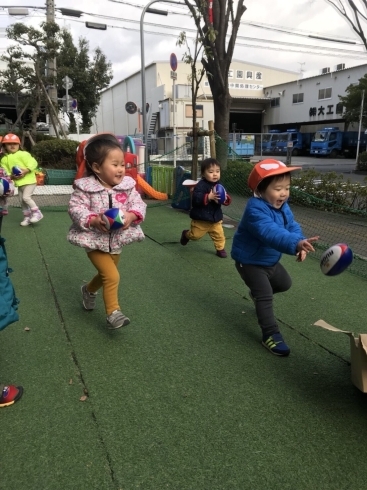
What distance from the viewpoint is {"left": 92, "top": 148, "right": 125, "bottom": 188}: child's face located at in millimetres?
2922

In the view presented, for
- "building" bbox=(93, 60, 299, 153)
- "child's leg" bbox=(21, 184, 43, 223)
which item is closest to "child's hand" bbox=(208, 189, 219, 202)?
"child's leg" bbox=(21, 184, 43, 223)

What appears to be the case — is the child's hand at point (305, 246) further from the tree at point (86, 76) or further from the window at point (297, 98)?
the window at point (297, 98)

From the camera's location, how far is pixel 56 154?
14.7m

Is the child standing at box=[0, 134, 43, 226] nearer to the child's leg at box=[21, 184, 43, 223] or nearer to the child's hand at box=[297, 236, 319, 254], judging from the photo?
the child's leg at box=[21, 184, 43, 223]

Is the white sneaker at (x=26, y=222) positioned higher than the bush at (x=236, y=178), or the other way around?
the bush at (x=236, y=178)

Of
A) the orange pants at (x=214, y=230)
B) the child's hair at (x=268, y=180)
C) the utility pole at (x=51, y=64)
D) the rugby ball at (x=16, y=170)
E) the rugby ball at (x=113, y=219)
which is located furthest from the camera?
the utility pole at (x=51, y=64)

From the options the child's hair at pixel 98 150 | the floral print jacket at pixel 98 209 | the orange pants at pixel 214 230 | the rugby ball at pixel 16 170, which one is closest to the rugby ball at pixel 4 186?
the floral print jacket at pixel 98 209

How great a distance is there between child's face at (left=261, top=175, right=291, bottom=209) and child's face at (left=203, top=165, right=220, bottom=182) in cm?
253

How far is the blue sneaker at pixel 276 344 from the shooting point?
2.93m

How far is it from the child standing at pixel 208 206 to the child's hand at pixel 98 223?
8.61 feet

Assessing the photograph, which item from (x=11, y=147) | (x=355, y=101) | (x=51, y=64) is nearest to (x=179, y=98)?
(x=355, y=101)

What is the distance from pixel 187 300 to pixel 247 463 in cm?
212

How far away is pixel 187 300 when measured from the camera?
13.1 feet

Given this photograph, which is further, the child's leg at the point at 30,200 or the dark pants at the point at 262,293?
the child's leg at the point at 30,200
